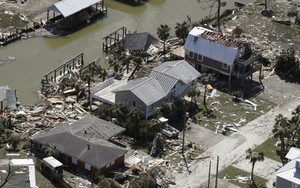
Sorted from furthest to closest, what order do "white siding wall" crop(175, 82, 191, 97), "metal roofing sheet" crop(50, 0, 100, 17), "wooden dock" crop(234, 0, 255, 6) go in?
"wooden dock" crop(234, 0, 255, 6) < "metal roofing sheet" crop(50, 0, 100, 17) < "white siding wall" crop(175, 82, 191, 97)

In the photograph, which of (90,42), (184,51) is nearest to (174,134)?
(184,51)

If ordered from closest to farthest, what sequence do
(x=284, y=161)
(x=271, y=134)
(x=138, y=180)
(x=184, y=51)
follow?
(x=138, y=180)
(x=284, y=161)
(x=271, y=134)
(x=184, y=51)

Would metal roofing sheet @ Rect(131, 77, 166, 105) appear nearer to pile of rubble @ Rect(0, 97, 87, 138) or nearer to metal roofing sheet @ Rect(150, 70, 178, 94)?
metal roofing sheet @ Rect(150, 70, 178, 94)

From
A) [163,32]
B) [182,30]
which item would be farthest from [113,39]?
[182,30]

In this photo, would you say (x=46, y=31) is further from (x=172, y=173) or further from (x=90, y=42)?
(x=172, y=173)

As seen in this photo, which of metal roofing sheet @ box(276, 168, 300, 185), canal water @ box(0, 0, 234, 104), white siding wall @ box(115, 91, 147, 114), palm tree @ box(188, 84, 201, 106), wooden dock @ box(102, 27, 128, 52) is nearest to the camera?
metal roofing sheet @ box(276, 168, 300, 185)

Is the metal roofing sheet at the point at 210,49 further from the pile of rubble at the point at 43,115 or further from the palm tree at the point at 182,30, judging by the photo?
the pile of rubble at the point at 43,115

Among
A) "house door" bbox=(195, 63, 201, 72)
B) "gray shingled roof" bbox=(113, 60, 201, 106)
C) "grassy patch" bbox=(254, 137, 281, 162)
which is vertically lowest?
"grassy patch" bbox=(254, 137, 281, 162)

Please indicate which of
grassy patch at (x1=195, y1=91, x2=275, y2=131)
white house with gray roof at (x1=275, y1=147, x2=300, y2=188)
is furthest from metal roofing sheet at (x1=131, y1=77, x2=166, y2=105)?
white house with gray roof at (x1=275, y1=147, x2=300, y2=188)
